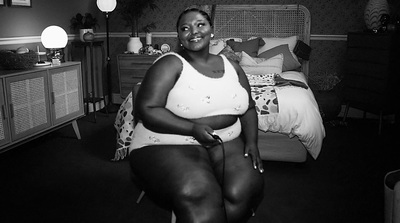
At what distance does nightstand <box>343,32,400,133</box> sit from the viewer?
432 centimetres

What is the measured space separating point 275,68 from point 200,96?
9.37 feet

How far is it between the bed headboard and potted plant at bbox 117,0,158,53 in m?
0.97

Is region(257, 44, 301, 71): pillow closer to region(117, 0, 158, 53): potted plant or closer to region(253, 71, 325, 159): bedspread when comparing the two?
region(253, 71, 325, 159): bedspread

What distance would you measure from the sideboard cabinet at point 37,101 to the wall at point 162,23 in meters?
0.70

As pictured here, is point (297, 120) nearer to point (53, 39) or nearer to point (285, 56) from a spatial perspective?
point (285, 56)

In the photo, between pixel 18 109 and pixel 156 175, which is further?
pixel 18 109

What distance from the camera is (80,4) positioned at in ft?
17.7

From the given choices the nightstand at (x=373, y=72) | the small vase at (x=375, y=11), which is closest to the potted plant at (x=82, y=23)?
the nightstand at (x=373, y=72)

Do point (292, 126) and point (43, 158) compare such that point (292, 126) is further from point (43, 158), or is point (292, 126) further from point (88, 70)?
point (88, 70)

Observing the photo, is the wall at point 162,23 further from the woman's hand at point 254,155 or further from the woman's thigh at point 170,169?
the woman's hand at point 254,155

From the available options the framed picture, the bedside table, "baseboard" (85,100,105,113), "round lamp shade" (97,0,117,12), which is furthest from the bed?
"baseboard" (85,100,105,113)

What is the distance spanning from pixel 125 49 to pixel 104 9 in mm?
1052

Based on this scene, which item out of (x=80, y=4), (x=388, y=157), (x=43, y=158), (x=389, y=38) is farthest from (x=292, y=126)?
(x=80, y=4)

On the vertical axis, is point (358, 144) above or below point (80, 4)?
below
